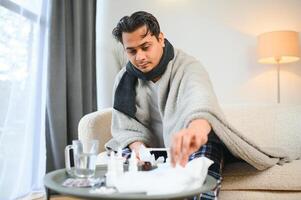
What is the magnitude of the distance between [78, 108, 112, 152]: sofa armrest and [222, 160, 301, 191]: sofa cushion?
562 mm

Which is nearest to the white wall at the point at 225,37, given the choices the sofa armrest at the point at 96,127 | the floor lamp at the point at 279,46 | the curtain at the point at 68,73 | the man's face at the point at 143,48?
the curtain at the point at 68,73

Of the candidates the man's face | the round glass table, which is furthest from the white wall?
the round glass table

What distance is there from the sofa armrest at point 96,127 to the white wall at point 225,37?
1135 millimetres

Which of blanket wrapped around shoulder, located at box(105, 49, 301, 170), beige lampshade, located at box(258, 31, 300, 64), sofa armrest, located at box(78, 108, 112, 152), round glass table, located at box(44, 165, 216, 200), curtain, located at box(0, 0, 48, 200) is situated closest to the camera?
round glass table, located at box(44, 165, 216, 200)

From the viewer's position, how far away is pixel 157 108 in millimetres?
1265

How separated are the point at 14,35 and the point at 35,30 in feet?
0.69

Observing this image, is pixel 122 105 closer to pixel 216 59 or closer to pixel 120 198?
pixel 120 198

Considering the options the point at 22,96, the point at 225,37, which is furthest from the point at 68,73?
the point at 225,37

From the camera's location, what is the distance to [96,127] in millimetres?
1431

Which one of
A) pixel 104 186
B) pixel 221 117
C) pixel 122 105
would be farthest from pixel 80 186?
pixel 122 105

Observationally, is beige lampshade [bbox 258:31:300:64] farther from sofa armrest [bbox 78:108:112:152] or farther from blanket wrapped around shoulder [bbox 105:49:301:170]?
sofa armrest [bbox 78:108:112:152]

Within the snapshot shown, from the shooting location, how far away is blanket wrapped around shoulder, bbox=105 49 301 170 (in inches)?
35.5

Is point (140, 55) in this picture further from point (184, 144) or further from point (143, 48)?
point (184, 144)

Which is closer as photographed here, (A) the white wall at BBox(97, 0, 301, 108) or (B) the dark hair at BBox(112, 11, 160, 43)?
(B) the dark hair at BBox(112, 11, 160, 43)
